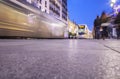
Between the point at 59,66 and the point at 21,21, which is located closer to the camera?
the point at 59,66

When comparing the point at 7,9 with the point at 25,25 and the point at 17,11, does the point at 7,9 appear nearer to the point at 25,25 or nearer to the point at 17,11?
the point at 17,11

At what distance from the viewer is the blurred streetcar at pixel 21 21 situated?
1318 centimetres

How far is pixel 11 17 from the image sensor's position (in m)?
14.1

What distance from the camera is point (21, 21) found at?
1573 cm

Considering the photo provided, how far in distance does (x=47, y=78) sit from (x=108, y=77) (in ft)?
1.28

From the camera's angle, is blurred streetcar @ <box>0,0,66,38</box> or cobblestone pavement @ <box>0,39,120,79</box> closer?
cobblestone pavement @ <box>0,39,120,79</box>

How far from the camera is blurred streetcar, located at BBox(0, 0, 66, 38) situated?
1318 centimetres

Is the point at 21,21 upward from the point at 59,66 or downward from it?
upward

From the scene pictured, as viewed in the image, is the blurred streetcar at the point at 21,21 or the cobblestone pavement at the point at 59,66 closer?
the cobblestone pavement at the point at 59,66

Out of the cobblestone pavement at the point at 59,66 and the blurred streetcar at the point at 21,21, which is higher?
the blurred streetcar at the point at 21,21

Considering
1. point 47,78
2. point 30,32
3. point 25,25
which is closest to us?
point 47,78

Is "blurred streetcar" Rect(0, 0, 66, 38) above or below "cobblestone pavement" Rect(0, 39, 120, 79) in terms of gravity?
above

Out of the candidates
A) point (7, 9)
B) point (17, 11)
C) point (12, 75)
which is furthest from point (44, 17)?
point (12, 75)

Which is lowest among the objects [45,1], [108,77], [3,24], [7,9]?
[108,77]
